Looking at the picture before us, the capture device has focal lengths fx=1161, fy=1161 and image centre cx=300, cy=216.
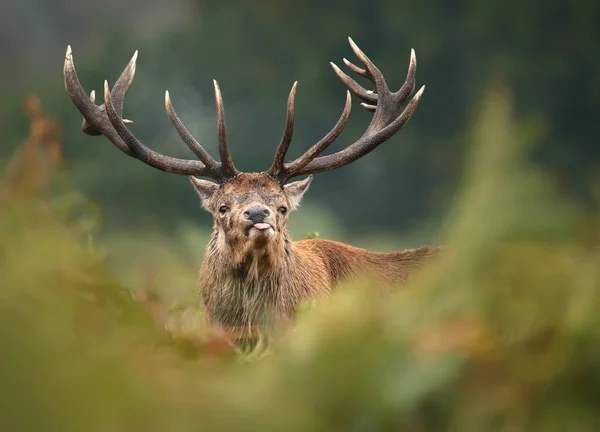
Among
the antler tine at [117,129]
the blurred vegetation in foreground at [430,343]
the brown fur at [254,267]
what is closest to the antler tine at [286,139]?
the brown fur at [254,267]

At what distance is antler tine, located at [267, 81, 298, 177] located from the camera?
690 centimetres

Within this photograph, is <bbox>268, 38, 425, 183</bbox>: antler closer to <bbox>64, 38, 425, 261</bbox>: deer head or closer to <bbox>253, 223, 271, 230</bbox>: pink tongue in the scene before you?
<bbox>64, 38, 425, 261</bbox>: deer head

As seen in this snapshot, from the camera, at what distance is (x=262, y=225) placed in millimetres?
6641

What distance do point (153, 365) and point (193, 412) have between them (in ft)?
0.63

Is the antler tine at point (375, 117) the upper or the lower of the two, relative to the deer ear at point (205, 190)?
upper

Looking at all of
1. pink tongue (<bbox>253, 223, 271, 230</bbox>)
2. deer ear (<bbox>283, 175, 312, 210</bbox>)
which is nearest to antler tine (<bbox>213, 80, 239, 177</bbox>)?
deer ear (<bbox>283, 175, 312, 210</bbox>)

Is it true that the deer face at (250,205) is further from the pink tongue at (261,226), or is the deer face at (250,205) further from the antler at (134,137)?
the antler at (134,137)

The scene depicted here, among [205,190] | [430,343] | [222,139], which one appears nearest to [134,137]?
[205,190]

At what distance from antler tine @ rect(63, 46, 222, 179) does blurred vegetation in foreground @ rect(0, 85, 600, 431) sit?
5.64 m

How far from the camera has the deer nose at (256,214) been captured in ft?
21.9

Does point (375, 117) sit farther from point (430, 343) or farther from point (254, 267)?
point (430, 343)

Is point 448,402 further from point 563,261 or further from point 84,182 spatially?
point 84,182

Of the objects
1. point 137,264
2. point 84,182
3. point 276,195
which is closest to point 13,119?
point 84,182

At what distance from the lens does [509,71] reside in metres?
36.3
